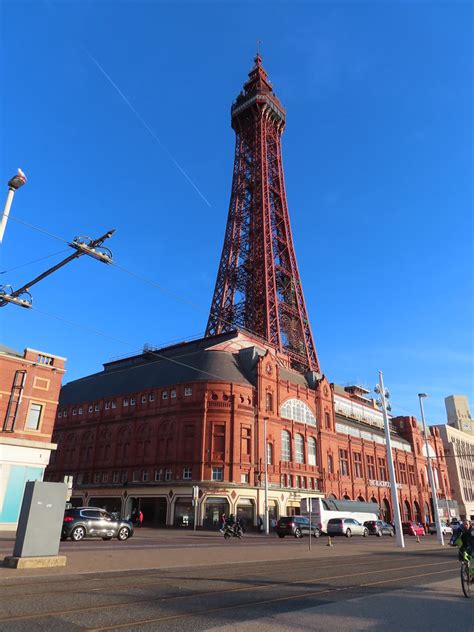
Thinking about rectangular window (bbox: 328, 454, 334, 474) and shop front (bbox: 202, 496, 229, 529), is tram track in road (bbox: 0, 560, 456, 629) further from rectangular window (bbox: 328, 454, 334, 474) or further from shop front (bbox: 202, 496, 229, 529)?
rectangular window (bbox: 328, 454, 334, 474)

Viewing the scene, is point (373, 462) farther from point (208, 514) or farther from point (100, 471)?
point (100, 471)

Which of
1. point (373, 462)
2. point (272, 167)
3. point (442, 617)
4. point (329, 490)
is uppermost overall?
point (272, 167)

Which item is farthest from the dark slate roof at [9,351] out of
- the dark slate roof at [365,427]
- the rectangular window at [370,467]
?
the rectangular window at [370,467]

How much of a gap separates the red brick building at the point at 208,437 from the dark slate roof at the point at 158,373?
0.62ft

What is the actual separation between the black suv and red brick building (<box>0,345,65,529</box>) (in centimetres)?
892

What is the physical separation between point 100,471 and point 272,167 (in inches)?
2724

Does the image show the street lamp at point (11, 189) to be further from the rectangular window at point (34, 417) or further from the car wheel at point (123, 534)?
the rectangular window at point (34, 417)

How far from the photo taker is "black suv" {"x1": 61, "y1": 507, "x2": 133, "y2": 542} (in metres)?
23.0

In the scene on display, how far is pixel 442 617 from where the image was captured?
7.84 m

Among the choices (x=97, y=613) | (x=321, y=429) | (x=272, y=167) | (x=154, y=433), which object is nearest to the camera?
(x=97, y=613)

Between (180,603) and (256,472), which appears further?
(256,472)

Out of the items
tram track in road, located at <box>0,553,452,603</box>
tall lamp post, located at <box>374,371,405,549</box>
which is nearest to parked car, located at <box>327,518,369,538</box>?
tall lamp post, located at <box>374,371,405,549</box>

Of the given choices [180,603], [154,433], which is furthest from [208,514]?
[180,603]

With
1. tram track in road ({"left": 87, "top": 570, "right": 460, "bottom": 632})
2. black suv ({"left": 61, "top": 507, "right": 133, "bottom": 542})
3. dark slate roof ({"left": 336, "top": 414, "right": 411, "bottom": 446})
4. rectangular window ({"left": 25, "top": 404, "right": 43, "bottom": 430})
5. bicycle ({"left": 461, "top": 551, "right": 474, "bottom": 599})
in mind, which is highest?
dark slate roof ({"left": 336, "top": 414, "right": 411, "bottom": 446})
